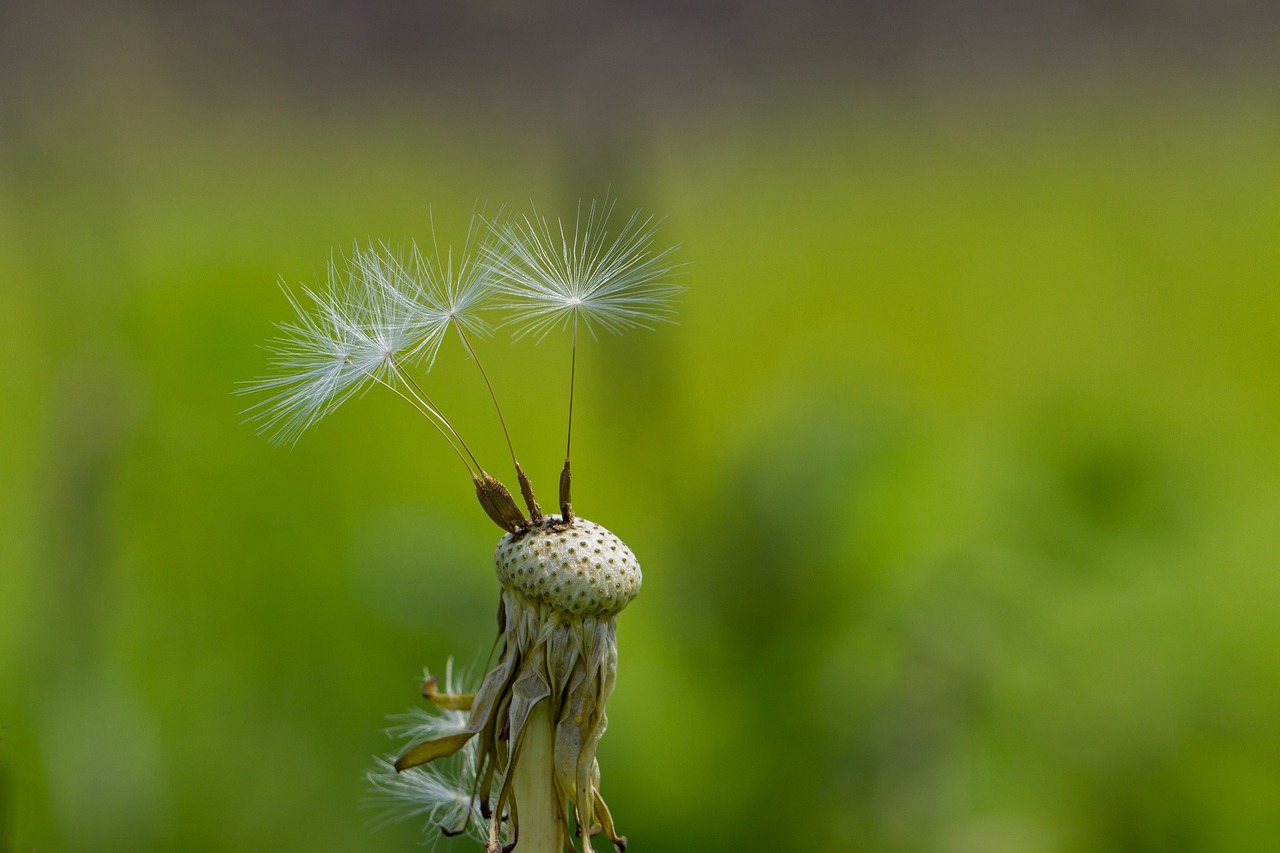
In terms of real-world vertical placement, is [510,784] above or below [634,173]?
below

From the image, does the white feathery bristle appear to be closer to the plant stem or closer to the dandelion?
the dandelion

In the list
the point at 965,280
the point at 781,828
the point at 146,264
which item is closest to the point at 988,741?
the point at 781,828

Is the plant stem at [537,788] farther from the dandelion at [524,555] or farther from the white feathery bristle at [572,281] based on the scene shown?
the white feathery bristle at [572,281]

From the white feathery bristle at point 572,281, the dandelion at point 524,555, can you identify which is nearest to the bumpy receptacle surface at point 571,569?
the dandelion at point 524,555

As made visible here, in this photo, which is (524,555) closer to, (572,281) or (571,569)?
(571,569)

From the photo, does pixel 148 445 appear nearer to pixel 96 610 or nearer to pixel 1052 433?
pixel 96 610

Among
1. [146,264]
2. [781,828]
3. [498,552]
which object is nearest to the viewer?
[498,552]

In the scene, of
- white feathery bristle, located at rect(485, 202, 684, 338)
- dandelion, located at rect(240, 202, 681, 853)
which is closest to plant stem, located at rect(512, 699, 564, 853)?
dandelion, located at rect(240, 202, 681, 853)

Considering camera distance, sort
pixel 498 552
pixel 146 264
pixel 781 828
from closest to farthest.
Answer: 1. pixel 498 552
2. pixel 781 828
3. pixel 146 264
